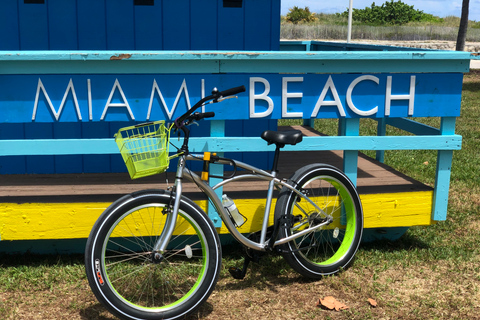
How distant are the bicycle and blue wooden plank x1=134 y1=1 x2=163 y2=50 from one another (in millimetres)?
1616

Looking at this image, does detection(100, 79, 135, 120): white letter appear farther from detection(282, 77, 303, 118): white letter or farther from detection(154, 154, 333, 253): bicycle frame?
detection(282, 77, 303, 118): white letter

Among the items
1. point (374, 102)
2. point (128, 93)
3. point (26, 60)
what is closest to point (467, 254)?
point (374, 102)

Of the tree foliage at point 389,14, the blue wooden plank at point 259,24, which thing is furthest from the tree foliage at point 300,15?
the blue wooden plank at point 259,24

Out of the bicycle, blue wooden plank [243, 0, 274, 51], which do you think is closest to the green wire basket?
the bicycle

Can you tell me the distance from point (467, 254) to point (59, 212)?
303 cm

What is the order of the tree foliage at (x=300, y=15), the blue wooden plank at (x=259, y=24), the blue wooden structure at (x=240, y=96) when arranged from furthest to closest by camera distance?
1. the tree foliage at (x=300, y=15)
2. the blue wooden plank at (x=259, y=24)
3. the blue wooden structure at (x=240, y=96)

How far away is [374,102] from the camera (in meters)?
3.97

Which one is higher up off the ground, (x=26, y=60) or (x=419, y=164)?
(x=26, y=60)

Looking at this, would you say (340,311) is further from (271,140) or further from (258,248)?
(271,140)

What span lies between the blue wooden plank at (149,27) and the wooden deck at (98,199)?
1184 mm

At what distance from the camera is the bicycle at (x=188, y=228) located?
124 inches

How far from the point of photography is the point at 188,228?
3.71 meters

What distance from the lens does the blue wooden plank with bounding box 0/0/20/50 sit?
4910 millimetres

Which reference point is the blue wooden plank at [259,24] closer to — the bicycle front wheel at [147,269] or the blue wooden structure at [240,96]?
the blue wooden structure at [240,96]
